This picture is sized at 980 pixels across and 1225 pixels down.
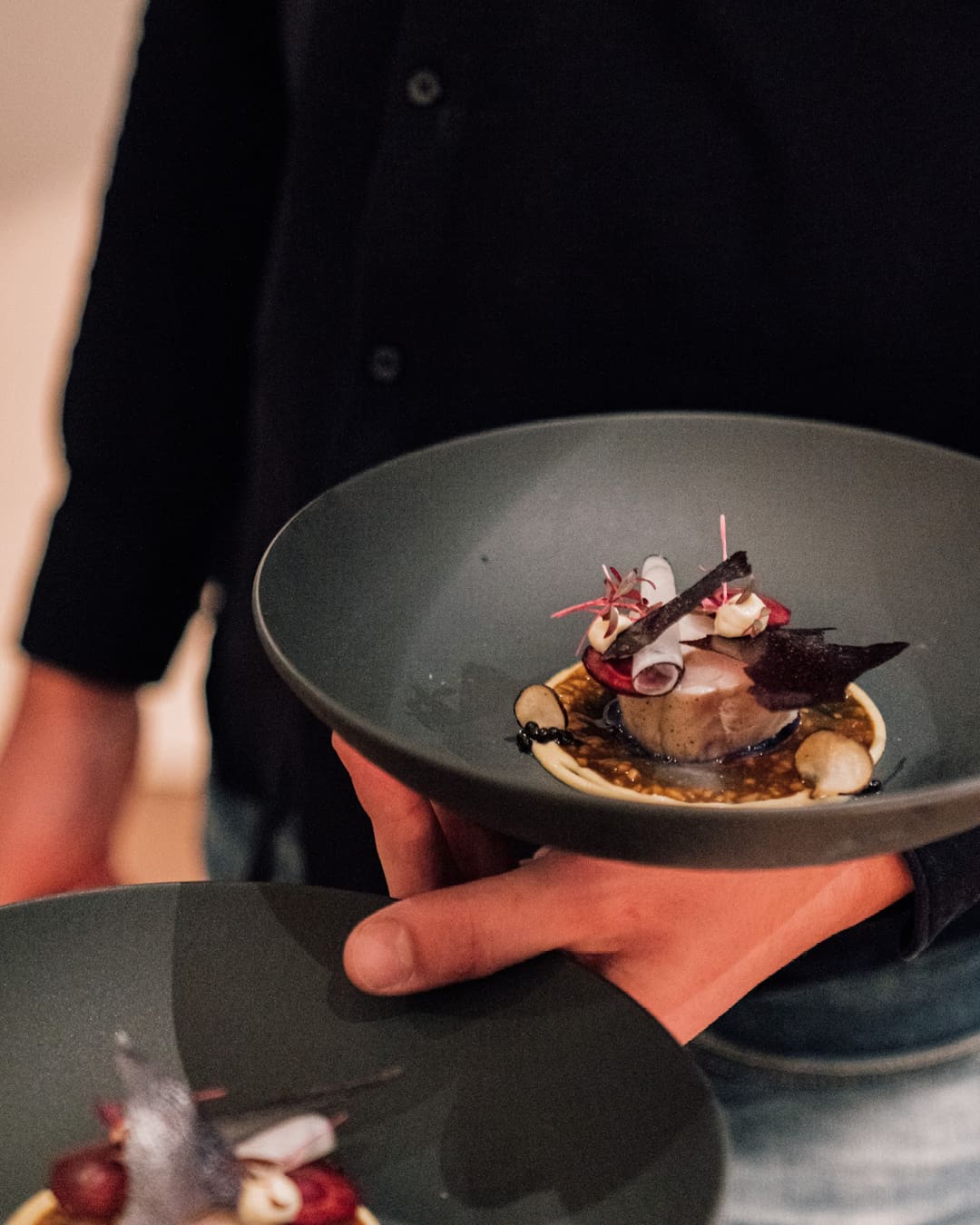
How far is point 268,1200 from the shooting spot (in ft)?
1.85

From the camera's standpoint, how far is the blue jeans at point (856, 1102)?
99 centimetres

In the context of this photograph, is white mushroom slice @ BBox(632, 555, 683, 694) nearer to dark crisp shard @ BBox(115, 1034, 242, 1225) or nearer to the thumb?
the thumb

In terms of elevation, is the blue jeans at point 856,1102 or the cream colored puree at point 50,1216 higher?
the cream colored puree at point 50,1216

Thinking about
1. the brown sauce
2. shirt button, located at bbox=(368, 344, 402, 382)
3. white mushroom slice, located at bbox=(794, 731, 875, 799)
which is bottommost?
the brown sauce

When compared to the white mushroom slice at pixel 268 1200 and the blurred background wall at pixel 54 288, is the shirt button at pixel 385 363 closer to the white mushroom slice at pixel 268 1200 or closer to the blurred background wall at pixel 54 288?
the white mushroom slice at pixel 268 1200

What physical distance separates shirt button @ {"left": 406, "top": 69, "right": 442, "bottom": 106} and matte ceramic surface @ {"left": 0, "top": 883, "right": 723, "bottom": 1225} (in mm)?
658

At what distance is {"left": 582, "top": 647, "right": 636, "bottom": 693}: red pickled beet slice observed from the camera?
0.82m

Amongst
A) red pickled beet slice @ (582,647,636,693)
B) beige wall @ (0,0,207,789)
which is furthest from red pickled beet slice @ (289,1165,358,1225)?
beige wall @ (0,0,207,789)

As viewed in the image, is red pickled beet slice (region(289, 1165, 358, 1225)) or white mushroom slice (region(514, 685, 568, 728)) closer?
red pickled beet slice (region(289, 1165, 358, 1225))

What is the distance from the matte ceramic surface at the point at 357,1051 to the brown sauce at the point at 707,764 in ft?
0.68

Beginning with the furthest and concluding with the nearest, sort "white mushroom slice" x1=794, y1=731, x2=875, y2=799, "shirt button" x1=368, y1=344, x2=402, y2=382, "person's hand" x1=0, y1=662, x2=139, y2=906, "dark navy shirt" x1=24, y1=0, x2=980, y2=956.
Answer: "person's hand" x1=0, y1=662, x2=139, y2=906, "shirt button" x1=368, y1=344, x2=402, y2=382, "dark navy shirt" x1=24, y1=0, x2=980, y2=956, "white mushroom slice" x1=794, y1=731, x2=875, y2=799

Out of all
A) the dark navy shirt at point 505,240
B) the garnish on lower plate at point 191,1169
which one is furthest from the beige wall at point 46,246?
the garnish on lower plate at point 191,1169

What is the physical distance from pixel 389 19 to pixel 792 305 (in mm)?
406

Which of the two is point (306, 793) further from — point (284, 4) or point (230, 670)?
point (284, 4)
